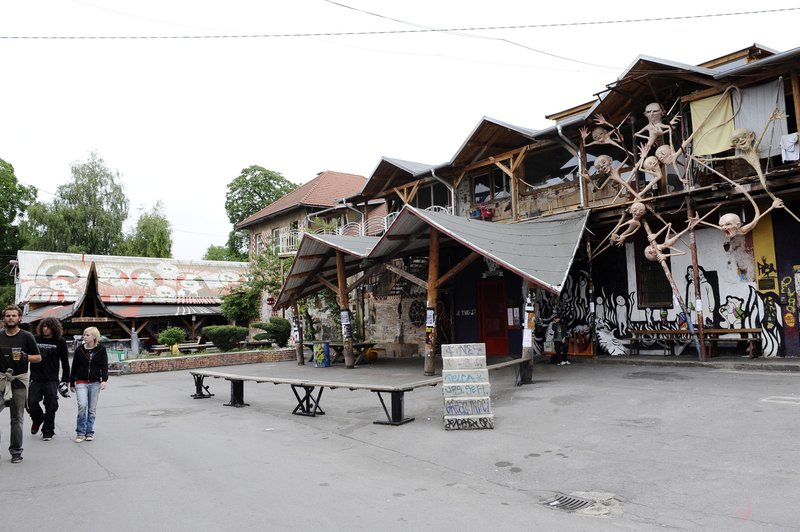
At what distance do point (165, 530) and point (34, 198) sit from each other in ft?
198

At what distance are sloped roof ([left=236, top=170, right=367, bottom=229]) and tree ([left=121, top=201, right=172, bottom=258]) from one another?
13.7 metres

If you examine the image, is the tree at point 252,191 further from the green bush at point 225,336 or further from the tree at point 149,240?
the green bush at point 225,336

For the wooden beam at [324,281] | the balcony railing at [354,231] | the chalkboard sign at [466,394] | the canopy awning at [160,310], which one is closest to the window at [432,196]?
the balcony railing at [354,231]

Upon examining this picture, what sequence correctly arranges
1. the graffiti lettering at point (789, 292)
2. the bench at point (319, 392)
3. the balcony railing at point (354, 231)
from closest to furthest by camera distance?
the bench at point (319, 392), the graffiti lettering at point (789, 292), the balcony railing at point (354, 231)

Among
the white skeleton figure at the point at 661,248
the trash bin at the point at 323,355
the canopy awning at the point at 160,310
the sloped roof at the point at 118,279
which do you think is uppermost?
the sloped roof at the point at 118,279

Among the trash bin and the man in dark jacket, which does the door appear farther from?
the man in dark jacket

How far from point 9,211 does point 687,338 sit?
58.3 metres

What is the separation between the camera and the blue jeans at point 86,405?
28.0 ft

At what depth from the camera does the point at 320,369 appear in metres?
19.1

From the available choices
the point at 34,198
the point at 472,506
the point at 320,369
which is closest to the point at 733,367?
the point at 472,506

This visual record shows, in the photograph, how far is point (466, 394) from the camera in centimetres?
880

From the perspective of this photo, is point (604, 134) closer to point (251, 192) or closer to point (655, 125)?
point (655, 125)

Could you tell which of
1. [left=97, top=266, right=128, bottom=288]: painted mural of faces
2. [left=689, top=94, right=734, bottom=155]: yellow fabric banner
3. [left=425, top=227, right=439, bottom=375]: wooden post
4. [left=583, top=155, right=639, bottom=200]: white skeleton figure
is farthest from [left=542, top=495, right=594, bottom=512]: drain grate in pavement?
[left=97, top=266, right=128, bottom=288]: painted mural of faces

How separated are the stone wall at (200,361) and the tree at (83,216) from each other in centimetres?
2867
